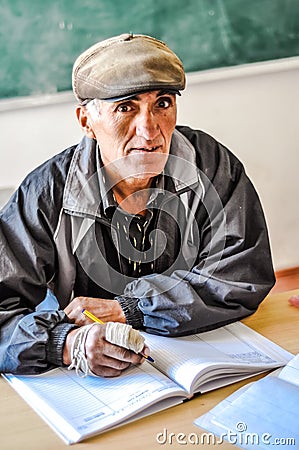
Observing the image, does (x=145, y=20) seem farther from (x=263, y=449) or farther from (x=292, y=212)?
(x=263, y=449)

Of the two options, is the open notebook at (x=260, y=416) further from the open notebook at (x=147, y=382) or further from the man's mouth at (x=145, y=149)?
the man's mouth at (x=145, y=149)

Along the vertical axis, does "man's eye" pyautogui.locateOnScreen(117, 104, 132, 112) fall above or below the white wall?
above

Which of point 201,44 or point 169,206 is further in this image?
point 201,44

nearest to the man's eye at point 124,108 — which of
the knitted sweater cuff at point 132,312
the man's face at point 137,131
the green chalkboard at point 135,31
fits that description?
the man's face at point 137,131

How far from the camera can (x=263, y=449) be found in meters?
1.27

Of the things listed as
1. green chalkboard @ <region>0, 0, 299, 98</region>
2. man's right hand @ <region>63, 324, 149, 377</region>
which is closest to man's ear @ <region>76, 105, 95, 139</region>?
man's right hand @ <region>63, 324, 149, 377</region>

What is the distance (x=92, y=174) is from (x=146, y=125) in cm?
17

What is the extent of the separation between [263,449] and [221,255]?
580mm

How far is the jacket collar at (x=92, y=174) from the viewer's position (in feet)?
5.70

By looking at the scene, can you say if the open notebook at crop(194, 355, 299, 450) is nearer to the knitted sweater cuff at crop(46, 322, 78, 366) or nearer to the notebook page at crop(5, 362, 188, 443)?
the notebook page at crop(5, 362, 188, 443)

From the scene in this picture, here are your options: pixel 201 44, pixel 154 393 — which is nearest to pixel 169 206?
pixel 154 393

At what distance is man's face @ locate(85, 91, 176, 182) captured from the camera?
66.0 inches

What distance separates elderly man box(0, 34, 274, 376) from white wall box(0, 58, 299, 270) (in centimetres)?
103

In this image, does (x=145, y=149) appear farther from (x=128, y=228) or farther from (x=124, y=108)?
(x=128, y=228)
